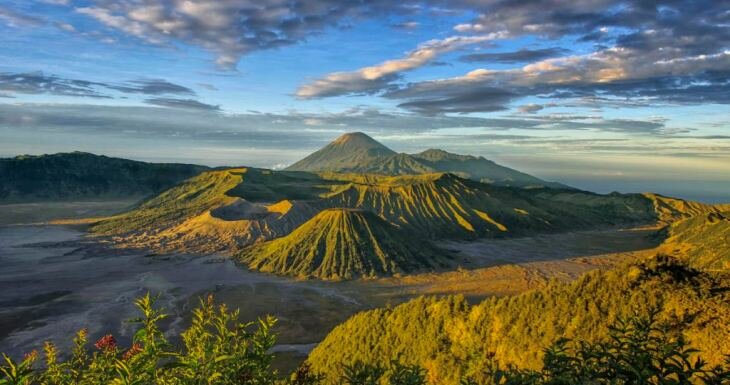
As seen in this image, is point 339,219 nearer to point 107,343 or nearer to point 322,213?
point 322,213

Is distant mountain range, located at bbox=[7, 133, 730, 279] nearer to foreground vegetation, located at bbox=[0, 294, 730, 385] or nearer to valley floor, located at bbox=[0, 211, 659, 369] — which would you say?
valley floor, located at bbox=[0, 211, 659, 369]

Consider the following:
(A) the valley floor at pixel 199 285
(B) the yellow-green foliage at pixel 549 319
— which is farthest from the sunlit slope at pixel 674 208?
(B) the yellow-green foliage at pixel 549 319

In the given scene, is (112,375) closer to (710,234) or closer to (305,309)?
(305,309)

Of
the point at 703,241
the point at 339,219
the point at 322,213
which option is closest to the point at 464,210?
the point at 322,213

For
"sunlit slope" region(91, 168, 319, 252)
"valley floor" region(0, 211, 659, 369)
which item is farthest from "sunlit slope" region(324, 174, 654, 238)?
"sunlit slope" region(91, 168, 319, 252)

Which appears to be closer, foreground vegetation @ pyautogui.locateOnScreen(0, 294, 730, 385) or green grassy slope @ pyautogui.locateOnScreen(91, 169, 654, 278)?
foreground vegetation @ pyautogui.locateOnScreen(0, 294, 730, 385)

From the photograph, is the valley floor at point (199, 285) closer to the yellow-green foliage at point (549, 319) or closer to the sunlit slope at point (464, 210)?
the sunlit slope at point (464, 210)
